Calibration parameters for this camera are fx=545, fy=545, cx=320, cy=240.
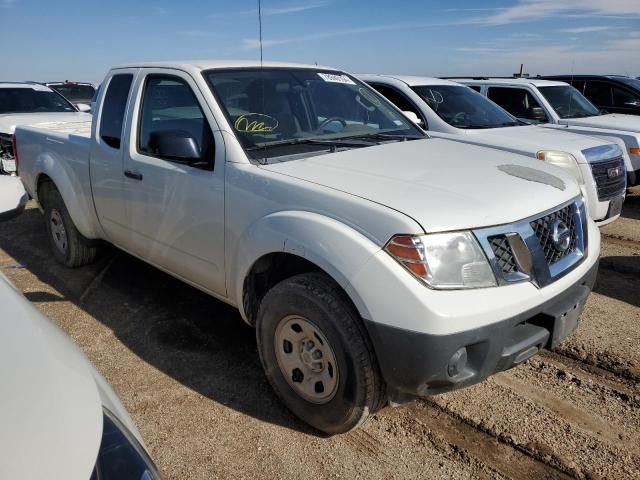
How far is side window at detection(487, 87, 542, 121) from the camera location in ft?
27.7

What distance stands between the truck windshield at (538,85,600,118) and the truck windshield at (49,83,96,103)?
417 inches

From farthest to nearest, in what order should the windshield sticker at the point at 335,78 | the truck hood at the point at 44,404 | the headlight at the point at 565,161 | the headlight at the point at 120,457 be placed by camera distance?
the headlight at the point at 565,161
the windshield sticker at the point at 335,78
the headlight at the point at 120,457
the truck hood at the point at 44,404

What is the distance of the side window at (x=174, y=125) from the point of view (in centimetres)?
316

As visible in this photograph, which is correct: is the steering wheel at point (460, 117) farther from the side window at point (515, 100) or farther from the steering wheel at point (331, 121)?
the steering wheel at point (331, 121)

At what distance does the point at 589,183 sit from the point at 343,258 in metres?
4.27

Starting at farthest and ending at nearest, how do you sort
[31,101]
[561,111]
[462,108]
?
1. [31,101]
2. [561,111]
3. [462,108]

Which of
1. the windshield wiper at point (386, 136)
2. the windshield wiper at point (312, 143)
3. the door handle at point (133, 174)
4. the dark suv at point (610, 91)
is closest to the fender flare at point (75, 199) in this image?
the door handle at point (133, 174)

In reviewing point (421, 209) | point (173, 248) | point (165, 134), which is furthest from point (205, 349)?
point (421, 209)

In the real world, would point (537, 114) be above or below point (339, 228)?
below

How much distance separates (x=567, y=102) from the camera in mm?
8711

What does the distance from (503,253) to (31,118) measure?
8.82m

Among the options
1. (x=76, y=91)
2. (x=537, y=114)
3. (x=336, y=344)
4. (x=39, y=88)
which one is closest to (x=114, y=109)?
(x=336, y=344)

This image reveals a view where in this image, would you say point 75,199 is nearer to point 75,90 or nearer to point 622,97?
point 622,97

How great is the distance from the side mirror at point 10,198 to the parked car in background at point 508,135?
14.6 ft
